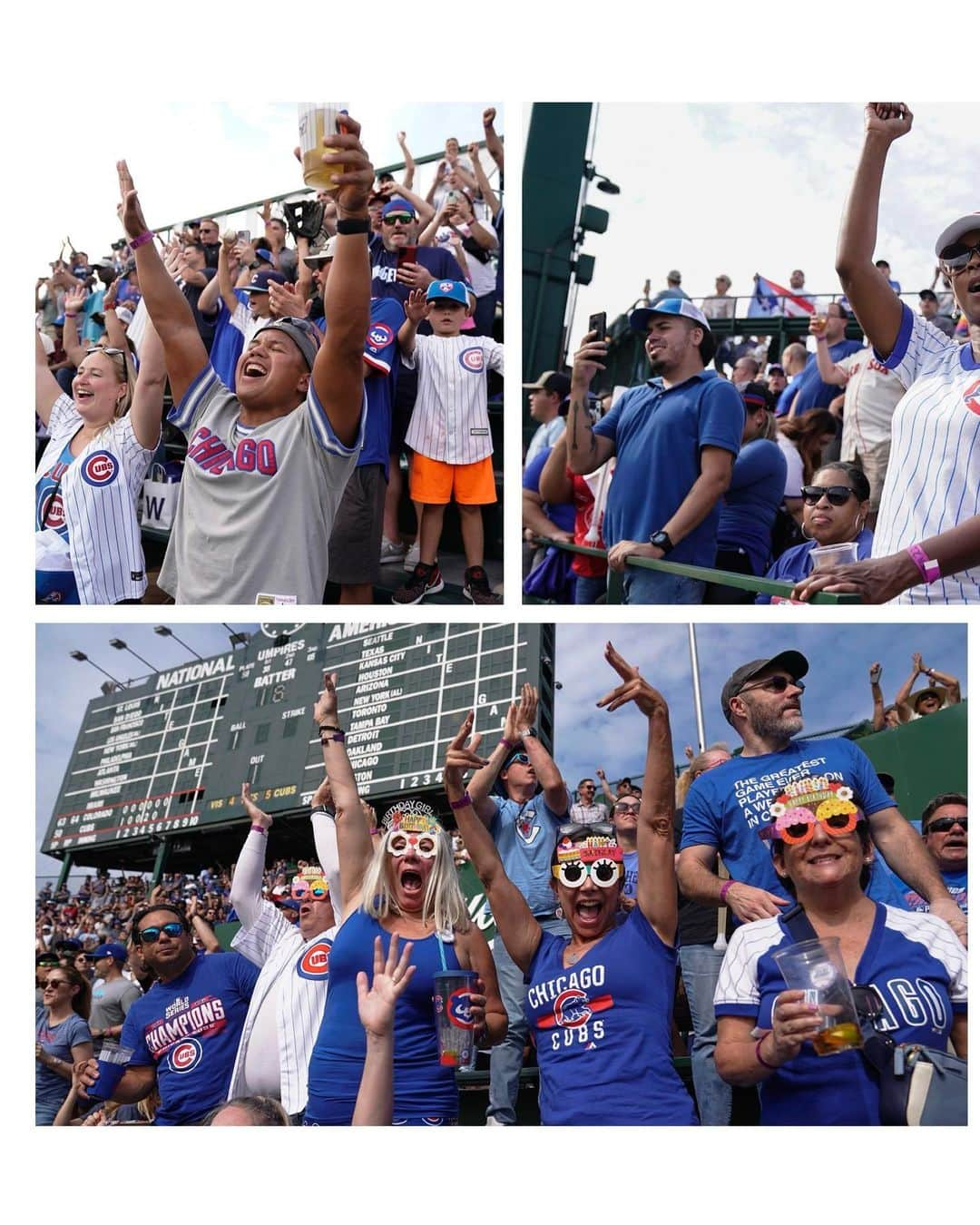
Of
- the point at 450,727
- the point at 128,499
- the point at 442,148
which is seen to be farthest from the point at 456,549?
the point at 442,148

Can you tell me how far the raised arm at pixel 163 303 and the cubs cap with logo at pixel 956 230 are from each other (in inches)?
69.0

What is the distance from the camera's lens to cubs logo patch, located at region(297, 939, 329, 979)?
2.80 metres

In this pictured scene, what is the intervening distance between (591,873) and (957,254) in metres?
1.62

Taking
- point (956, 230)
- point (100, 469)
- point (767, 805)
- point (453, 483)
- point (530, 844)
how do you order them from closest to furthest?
point (956, 230)
point (767, 805)
point (530, 844)
point (100, 469)
point (453, 483)

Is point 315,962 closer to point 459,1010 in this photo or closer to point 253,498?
point 459,1010

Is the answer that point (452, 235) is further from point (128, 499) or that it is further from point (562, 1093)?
point (562, 1093)

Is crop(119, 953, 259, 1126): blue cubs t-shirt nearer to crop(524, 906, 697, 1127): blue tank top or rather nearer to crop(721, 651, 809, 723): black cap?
crop(524, 906, 697, 1127): blue tank top

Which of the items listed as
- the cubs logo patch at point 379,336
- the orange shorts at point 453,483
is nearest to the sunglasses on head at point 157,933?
the orange shorts at point 453,483

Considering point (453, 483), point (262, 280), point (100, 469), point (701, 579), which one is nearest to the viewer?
point (701, 579)

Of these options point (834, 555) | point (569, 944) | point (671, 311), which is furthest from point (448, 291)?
point (569, 944)

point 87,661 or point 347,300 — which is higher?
point 347,300

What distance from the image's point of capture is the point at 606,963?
2.50 metres

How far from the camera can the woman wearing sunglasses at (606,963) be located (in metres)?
2.46

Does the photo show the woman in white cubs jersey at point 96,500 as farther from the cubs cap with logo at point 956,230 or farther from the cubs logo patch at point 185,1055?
the cubs cap with logo at point 956,230
